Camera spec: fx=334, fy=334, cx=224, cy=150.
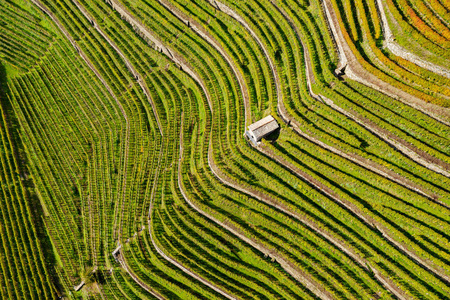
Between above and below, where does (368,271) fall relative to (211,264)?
below

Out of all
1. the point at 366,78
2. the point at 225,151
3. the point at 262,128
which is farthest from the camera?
the point at 225,151

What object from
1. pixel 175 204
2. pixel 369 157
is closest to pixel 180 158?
pixel 175 204

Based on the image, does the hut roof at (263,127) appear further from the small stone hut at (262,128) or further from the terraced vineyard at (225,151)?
the terraced vineyard at (225,151)

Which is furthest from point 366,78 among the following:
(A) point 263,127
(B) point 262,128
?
(B) point 262,128

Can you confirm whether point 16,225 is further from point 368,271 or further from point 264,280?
point 368,271

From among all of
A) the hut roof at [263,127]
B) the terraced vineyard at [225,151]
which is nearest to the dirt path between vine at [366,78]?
the terraced vineyard at [225,151]

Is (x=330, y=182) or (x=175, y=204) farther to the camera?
(x=175, y=204)

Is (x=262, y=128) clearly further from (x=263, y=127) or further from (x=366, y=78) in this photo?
(x=366, y=78)
